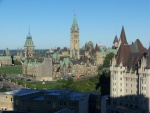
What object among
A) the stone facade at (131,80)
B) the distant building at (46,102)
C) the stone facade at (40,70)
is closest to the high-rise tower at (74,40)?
the stone facade at (40,70)

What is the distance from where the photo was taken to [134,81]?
5800cm

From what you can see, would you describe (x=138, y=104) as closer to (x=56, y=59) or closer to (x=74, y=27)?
(x=56, y=59)

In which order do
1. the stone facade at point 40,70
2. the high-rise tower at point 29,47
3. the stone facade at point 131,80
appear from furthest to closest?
1. the high-rise tower at point 29,47
2. the stone facade at point 40,70
3. the stone facade at point 131,80

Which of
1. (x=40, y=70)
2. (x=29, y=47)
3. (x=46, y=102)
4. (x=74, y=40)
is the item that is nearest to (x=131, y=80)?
(x=46, y=102)

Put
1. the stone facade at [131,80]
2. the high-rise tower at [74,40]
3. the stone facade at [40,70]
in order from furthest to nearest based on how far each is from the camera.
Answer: the high-rise tower at [74,40] < the stone facade at [40,70] < the stone facade at [131,80]

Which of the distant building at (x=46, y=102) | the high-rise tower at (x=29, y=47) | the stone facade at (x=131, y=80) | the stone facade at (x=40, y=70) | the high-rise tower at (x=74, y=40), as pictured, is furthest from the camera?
the high-rise tower at (x=29, y=47)

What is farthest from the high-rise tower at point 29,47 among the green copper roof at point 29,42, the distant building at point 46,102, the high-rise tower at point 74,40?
the distant building at point 46,102

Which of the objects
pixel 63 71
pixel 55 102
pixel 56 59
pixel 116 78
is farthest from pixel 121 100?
pixel 56 59

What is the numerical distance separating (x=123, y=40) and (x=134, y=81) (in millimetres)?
13451

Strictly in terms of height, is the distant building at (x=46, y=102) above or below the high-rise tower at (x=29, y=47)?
below

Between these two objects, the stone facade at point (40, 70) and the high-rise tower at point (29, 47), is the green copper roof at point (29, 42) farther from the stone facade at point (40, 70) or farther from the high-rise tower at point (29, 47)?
the stone facade at point (40, 70)

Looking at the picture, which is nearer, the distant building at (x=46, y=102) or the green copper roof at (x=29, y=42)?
the distant building at (x=46, y=102)

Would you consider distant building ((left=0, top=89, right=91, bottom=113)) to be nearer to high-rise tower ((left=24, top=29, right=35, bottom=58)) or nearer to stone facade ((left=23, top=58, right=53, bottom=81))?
stone facade ((left=23, top=58, right=53, bottom=81))

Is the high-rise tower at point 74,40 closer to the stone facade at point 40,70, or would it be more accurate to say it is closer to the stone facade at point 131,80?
Result: the stone facade at point 40,70
